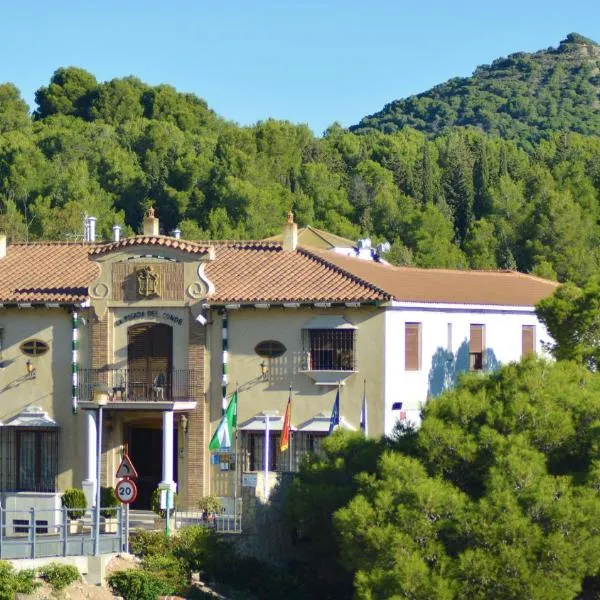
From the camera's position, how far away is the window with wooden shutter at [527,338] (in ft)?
148

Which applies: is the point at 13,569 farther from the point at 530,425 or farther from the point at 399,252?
the point at 399,252

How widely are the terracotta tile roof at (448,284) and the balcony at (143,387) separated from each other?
4698 millimetres

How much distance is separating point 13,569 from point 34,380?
36.6 feet

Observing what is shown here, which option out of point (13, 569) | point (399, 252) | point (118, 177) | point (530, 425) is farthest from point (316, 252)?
point (118, 177)

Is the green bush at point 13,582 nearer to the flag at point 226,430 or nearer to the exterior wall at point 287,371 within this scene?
the flag at point 226,430

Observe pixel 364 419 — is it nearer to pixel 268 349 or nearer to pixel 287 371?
pixel 287 371

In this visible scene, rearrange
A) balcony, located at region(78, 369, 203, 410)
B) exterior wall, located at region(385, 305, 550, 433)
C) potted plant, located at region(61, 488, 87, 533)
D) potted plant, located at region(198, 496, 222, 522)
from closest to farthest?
potted plant, located at region(61, 488, 87, 533) → potted plant, located at region(198, 496, 222, 522) → exterior wall, located at region(385, 305, 550, 433) → balcony, located at region(78, 369, 203, 410)

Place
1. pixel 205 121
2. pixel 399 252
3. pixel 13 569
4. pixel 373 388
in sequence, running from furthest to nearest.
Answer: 1. pixel 205 121
2. pixel 399 252
3. pixel 373 388
4. pixel 13 569

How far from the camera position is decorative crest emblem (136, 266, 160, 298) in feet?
141

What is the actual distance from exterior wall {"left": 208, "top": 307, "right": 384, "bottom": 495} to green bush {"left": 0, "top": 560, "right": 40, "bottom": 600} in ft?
32.2

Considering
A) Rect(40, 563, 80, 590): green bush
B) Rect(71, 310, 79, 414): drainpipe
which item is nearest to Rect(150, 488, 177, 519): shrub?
Rect(71, 310, 79, 414): drainpipe

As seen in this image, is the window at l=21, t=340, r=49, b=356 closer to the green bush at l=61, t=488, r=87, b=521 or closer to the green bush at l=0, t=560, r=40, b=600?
the green bush at l=61, t=488, r=87, b=521

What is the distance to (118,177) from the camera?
8906 centimetres

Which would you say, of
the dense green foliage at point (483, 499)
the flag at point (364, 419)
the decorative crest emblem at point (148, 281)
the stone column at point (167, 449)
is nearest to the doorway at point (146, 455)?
the stone column at point (167, 449)
